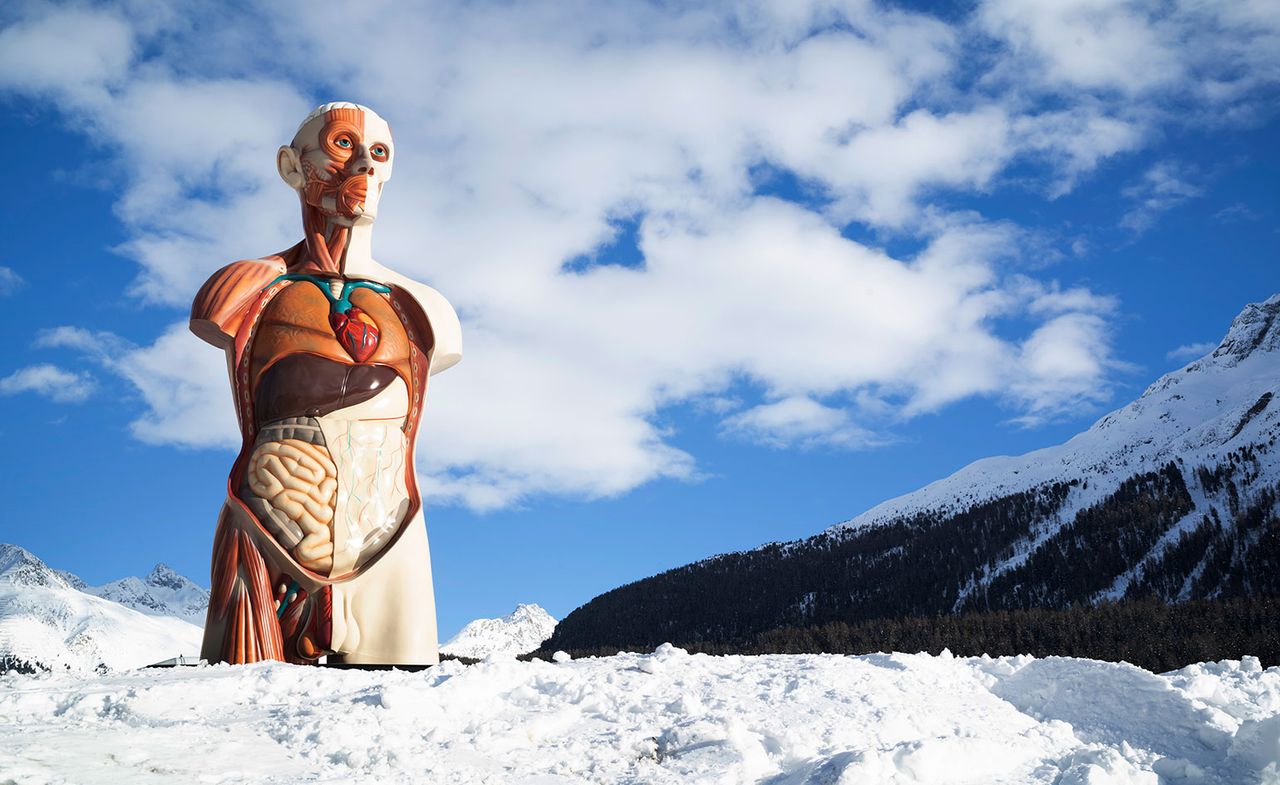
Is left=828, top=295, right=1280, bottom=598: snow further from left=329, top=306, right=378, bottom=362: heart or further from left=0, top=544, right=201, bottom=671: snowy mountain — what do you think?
left=0, top=544, right=201, bottom=671: snowy mountain

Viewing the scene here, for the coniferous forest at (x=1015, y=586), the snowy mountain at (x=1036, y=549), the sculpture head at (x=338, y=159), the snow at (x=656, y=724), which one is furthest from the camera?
the snowy mountain at (x=1036, y=549)

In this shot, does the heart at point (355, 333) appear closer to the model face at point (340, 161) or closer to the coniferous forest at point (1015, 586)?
the model face at point (340, 161)

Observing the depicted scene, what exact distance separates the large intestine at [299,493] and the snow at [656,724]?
1512 millimetres

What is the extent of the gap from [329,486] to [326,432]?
49cm

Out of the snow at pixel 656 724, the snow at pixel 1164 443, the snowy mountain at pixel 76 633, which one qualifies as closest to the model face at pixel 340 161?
the snow at pixel 656 724

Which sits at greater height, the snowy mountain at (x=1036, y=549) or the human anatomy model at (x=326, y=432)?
the snowy mountain at (x=1036, y=549)

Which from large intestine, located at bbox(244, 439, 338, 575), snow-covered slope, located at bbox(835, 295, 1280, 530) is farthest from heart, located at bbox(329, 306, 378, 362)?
snow-covered slope, located at bbox(835, 295, 1280, 530)

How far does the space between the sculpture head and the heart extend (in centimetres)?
112

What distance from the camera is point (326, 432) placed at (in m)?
9.69

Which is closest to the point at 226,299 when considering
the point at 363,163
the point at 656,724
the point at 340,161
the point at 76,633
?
the point at 340,161

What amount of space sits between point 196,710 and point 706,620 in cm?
8734

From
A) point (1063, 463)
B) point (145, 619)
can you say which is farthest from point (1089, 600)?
point (145, 619)

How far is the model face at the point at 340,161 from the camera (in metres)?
10.4

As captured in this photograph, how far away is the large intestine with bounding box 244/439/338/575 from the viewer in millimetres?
9453
